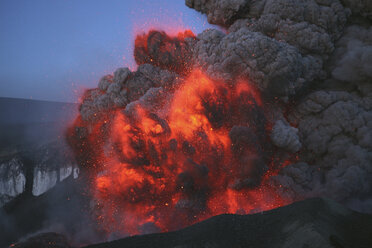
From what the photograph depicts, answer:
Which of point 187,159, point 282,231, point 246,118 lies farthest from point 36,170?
point 282,231

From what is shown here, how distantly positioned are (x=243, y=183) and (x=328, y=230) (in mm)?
3997

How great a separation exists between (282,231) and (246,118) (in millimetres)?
5067

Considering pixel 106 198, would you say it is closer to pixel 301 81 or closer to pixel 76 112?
pixel 76 112

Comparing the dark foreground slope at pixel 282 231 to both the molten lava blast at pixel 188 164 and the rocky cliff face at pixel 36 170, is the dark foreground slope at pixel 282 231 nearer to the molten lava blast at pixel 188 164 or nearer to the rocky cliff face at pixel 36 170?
the molten lava blast at pixel 188 164

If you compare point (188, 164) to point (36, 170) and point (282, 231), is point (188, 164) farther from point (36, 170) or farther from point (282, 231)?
point (36, 170)

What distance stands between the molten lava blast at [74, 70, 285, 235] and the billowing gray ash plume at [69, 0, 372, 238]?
38 millimetres

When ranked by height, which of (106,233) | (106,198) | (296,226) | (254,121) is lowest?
(106,233)

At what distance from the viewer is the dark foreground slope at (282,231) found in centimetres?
415

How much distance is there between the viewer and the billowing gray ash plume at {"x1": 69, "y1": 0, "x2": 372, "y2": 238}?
8297 mm

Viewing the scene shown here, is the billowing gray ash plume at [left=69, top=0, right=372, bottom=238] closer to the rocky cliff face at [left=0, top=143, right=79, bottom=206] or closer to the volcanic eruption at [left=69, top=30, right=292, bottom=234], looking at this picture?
the volcanic eruption at [left=69, top=30, right=292, bottom=234]

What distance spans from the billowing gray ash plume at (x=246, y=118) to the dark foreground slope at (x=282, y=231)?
2864 mm

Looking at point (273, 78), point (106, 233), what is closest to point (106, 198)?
point (106, 233)

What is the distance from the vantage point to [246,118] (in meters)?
9.08

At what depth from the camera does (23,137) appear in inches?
640
